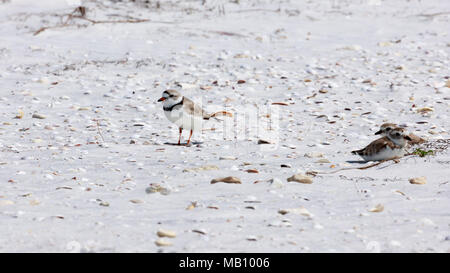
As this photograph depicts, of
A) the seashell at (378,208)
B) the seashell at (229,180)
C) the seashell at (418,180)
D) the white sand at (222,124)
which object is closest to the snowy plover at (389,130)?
the white sand at (222,124)

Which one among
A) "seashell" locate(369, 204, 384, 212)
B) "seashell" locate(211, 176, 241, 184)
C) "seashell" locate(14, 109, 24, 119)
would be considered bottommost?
"seashell" locate(14, 109, 24, 119)

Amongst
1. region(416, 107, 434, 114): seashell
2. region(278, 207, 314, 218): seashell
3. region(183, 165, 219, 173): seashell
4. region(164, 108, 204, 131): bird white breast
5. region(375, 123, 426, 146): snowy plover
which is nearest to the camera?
region(278, 207, 314, 218): seashell

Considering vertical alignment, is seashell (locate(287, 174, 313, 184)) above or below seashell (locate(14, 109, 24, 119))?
above

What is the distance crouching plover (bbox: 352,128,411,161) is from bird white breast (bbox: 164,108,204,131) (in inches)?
97.2

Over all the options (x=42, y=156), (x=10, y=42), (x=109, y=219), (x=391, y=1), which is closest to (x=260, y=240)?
(x=109, y=219)

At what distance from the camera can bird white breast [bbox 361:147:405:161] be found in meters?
6.69

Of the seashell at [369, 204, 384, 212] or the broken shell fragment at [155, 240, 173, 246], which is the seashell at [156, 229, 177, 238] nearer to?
the broken shell fragment at [155, 240, 173, 246]

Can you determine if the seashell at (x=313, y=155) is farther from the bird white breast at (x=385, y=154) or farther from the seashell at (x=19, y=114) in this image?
the seashell at (x=19, y=114)

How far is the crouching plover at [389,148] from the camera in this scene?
671 cm

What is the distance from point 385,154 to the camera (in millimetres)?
6711

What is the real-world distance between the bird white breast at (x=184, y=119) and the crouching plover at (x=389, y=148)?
247 centimetres

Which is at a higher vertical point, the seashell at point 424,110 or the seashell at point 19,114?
the seashell at point 424,110

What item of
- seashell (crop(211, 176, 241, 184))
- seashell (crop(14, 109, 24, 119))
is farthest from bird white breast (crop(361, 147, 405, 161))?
seashell (crop(14, 109, 24, 119))

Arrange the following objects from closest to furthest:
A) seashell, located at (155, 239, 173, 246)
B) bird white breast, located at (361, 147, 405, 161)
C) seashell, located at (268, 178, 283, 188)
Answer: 1. seashell, located at (155, 239, 173, 246)
2. seashell, located at (268, 178, 283, 188)
3. bird white breast, located at (361, 147, 405, 161)
